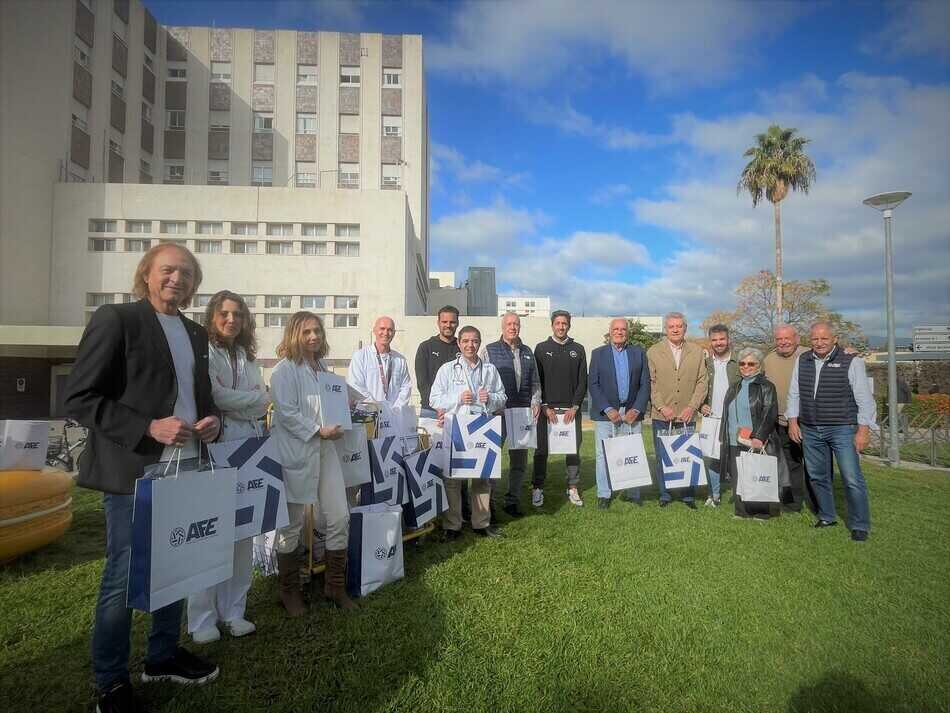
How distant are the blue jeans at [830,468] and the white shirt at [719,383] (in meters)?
1.09

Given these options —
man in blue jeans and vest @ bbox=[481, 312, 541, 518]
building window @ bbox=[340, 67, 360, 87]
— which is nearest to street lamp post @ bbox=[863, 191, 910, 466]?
man in blue jeans and vest @ bbox=[481, 312, 541, 518]

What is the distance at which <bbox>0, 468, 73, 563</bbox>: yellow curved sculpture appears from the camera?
14.5ft

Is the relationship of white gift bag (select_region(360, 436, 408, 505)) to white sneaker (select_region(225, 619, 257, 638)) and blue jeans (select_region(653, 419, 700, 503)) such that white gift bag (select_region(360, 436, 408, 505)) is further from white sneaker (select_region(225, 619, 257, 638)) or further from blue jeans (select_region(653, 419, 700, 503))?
blue jeans (select_region(653, 419, 700, 503))

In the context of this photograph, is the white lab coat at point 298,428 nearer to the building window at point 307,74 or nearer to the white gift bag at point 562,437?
the white gift bag at point 562,437

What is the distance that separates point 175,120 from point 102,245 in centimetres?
1331

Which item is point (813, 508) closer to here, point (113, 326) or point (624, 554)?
point (624, 554)

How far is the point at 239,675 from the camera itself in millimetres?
2865

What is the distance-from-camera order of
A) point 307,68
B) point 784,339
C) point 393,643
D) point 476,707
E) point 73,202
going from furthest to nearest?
point 307,68
point 73,202
point 784,339
point 393,643
point 476,707

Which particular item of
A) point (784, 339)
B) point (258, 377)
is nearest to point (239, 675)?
point (258, 377)

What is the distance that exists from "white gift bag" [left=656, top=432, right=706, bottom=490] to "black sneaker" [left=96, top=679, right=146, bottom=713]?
5.63 metres

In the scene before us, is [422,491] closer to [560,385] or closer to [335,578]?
[335,578]

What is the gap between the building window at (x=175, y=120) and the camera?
3788 centimetres

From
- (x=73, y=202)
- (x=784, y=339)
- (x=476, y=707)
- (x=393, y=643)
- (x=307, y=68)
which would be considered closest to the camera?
(x=476, y=707)

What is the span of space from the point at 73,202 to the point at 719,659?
38.0 meters
